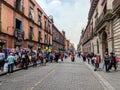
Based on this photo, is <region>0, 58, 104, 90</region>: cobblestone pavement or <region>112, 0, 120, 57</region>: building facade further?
<region>112, 0, 120, 57</region>: building facade

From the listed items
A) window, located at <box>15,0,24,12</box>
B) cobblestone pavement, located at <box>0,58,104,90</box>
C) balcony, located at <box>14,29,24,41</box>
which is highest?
window, located at <box>15,0,24,12</box>

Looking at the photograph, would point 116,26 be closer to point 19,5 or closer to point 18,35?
point 18,35

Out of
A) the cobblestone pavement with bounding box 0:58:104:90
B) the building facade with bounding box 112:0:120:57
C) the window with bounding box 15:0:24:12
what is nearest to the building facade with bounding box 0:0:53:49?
the window with bounding box 15:0:24:12

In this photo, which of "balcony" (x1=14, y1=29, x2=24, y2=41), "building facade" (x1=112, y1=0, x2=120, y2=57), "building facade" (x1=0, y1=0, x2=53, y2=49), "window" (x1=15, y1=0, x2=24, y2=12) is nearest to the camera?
"building facade" (x1=112, y1=0, x2=120, y2=57)

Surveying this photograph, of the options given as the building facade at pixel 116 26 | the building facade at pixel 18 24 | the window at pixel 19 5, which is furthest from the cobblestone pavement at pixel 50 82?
the window at pixel 19 5

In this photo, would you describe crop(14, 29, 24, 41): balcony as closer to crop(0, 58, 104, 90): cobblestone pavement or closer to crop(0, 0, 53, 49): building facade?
crop(0, 0, 53, 49): building facade

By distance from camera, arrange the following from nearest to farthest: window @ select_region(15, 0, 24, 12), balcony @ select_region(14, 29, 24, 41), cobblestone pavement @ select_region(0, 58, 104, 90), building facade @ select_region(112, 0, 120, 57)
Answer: cobblestone pavement @ select_region(0, 58, 104, 90), building facade @ select_region(112, 0, 120, 57), balcony @ select_region(14, 29, 24, 41), window @ select_region(15, 0, 24, 12)

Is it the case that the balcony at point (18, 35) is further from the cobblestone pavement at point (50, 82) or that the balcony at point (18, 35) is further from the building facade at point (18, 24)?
the cobblestone pavement at point (50, 82)

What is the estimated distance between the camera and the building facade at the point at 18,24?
23.9m

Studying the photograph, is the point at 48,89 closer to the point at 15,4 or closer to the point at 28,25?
the point at 15,4

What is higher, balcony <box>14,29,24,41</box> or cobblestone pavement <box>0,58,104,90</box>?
balcony <box>14,29,24,41</box>

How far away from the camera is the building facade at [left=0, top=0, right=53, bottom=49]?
23.9 m

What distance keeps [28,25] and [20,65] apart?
493 inches

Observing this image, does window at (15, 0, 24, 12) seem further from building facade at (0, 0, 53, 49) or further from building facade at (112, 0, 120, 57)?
building facade at (112, 0, 120, 57)
